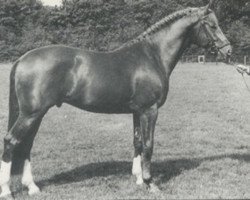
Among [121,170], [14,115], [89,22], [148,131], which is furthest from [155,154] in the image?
[89,22]

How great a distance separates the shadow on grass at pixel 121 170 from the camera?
326 inches

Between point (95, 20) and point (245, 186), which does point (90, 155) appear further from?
point (95, 20)

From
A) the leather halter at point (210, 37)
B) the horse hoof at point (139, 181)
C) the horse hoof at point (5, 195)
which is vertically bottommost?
the horse hoof at point (139, 181)

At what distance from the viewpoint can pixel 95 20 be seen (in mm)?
75062

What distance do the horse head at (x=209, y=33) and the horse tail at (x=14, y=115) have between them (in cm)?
323

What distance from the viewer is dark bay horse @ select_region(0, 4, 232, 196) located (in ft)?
22.4

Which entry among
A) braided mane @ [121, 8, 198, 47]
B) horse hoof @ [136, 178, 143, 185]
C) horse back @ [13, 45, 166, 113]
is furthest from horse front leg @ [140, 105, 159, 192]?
braided mane @ [121, 8, 198, 47]

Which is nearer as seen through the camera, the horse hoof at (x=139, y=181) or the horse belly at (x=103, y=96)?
the horse belly at (x=103, y=96)

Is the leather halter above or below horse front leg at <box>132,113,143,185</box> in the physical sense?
above

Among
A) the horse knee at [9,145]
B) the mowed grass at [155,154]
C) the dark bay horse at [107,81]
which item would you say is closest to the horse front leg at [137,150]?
the dark bay horse at [107,81]

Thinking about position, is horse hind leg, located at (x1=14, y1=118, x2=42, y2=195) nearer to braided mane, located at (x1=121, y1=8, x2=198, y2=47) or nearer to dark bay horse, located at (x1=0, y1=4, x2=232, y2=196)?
dark bay horse, located at (x1=0, y1=4, x2=232, y2=196)

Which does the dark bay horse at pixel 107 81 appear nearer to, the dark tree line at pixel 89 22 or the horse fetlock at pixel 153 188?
the horse fetlock at pixel 153 188

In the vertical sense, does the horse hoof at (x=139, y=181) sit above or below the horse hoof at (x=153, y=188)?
below

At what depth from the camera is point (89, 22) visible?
243ft
